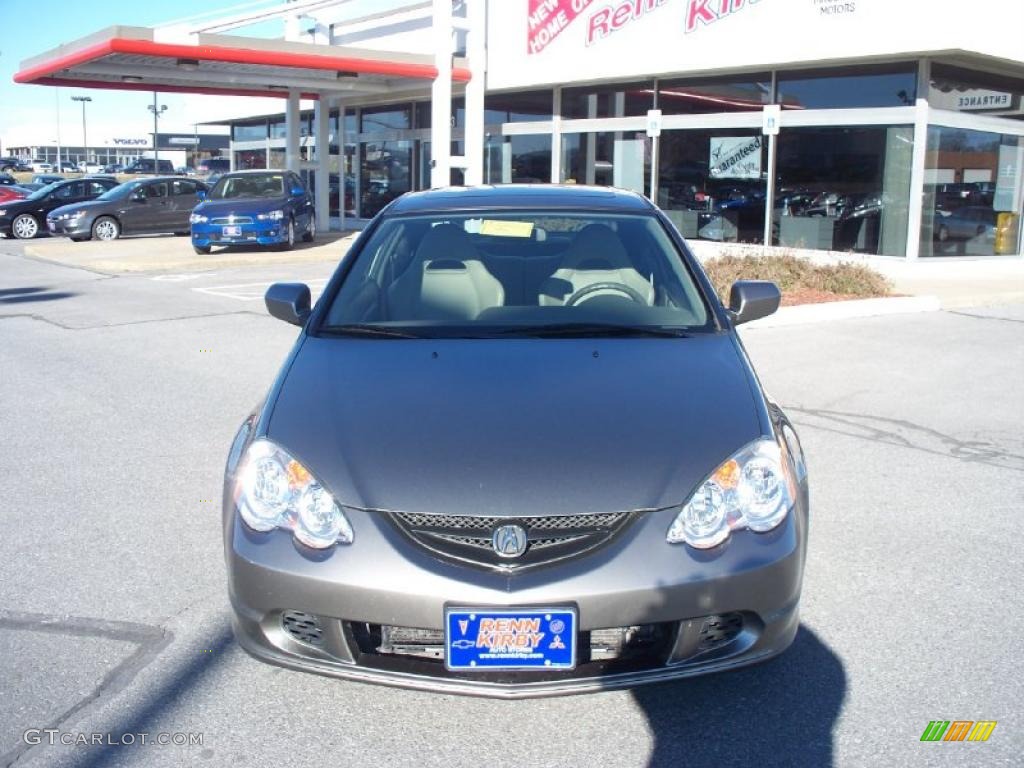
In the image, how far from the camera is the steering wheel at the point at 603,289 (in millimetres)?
4477

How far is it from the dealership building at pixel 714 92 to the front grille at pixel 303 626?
569 inches

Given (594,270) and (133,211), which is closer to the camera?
(594,270)

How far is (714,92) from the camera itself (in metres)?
18.7

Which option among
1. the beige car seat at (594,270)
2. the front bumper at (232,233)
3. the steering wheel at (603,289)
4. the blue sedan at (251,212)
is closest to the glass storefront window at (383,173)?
the blue sedan at (251,212)

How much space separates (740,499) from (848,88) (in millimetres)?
15136

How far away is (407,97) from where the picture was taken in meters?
25.1

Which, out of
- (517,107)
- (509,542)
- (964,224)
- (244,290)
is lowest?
(244,290)

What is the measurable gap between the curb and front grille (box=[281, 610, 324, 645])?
28.4 feet

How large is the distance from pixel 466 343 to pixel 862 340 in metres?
7.72

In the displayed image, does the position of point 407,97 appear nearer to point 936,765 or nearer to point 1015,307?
point 1015,307

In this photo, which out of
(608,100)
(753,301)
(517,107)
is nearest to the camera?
(753,301)

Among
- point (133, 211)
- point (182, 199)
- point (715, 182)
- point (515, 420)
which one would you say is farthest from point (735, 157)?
point (515, 420)

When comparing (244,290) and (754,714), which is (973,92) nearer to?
(244,290)

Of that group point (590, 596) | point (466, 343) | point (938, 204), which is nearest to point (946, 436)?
point (466, 343)
